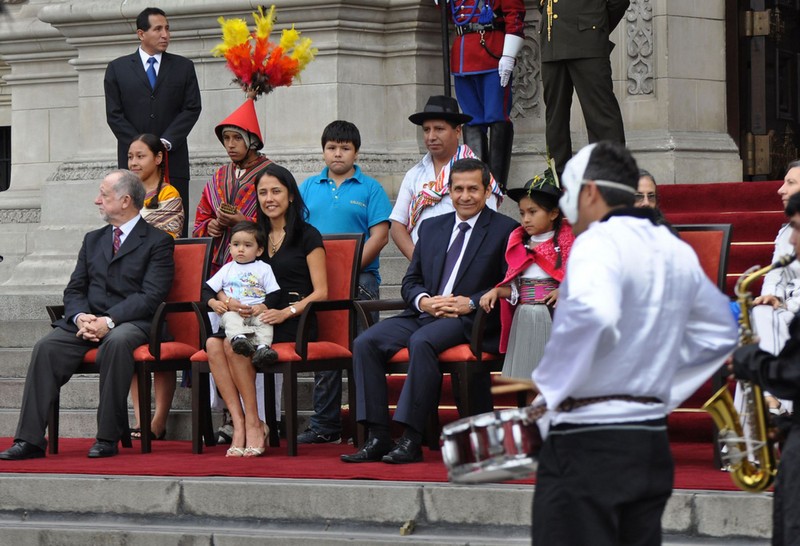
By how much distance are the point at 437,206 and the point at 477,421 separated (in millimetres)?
4392

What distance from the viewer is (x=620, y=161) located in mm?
4574

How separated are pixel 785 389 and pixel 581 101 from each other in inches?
217

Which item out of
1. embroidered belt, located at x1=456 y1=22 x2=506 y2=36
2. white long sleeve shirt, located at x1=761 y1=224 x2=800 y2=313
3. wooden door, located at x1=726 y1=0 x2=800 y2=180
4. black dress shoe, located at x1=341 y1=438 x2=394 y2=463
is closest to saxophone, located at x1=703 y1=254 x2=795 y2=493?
white long sleeve shirt, located at x1=761 y1=224 x2=800 y2=313

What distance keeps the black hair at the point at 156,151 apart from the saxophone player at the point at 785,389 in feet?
17.4

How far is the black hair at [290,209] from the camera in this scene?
866 centimetres

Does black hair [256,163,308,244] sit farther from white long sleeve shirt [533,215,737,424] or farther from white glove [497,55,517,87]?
white long sleeve shirt [533,215,737,424]

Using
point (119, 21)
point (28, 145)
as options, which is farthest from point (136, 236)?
point (28, 145)

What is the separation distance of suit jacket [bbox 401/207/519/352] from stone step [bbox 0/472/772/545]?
1.28 meters

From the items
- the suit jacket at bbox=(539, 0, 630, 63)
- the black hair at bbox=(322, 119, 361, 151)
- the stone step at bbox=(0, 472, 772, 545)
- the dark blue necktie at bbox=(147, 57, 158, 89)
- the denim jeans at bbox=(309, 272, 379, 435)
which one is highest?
the suit jacket at bbox=(539, 0, 630, 63)

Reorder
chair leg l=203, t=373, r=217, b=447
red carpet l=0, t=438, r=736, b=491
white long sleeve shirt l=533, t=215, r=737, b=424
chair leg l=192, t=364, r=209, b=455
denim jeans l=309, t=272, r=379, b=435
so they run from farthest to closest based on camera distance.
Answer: denim jeans l=309, t=272, r=379, b=435 < chair leg l=203, t=373, r=217, b=447 < chair leg l=192, t=364, r=209, b=455 < red carpet l=0, t=438, r=736, b=491 < white long sleeve shirt l=533, t=215, r=737, b=424

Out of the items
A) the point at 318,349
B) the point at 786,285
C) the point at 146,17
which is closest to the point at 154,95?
the point at 146,17

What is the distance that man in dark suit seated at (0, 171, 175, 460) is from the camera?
8469mm

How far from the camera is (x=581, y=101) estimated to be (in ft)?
33.2

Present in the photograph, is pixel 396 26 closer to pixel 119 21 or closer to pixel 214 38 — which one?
pixel 214 38
